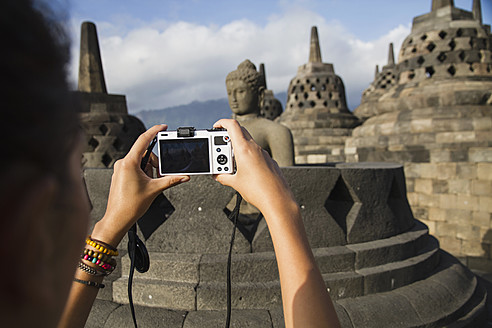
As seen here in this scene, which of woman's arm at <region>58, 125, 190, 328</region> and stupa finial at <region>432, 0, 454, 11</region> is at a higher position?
stupa finial at <region>432, 0, 454, 11</region>

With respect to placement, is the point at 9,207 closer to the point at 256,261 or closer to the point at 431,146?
the point at 256,261

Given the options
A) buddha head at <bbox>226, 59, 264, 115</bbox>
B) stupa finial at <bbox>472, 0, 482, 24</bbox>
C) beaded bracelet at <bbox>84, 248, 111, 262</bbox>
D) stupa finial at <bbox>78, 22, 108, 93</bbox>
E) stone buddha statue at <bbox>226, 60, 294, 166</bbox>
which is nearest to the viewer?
beaded bracelet at <bbox>84, 248, 111, 262</bbox>

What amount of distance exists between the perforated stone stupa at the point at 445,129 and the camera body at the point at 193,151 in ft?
20.6

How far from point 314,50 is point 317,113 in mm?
4094

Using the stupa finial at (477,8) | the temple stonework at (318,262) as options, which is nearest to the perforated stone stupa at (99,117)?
the temple stonework at (318,262)

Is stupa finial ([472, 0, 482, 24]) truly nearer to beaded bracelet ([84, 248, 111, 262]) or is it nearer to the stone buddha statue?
the stone buddha statue

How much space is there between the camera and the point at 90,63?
26.8ft

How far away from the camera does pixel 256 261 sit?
2350 millimetres

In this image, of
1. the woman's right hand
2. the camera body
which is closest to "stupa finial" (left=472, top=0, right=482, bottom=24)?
the camera body

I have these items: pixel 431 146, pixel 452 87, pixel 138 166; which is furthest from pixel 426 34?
pixel 138 166

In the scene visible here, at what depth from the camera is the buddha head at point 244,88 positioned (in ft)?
11.3

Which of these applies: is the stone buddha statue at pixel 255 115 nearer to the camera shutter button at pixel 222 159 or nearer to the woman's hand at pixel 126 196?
the camera shutter button at pixel 222 159

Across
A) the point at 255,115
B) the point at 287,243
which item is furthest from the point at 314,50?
the point at 287,243

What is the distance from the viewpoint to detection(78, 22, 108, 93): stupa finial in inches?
320
